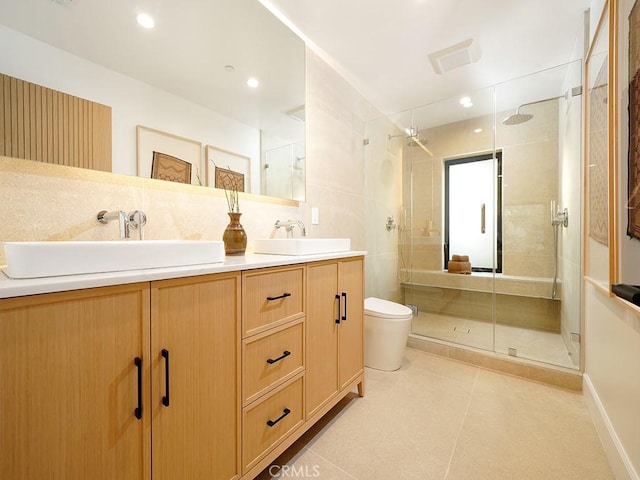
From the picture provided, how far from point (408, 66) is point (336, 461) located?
2.76 meters

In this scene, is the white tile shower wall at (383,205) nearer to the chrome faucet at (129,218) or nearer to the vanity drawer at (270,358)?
the vanity drawer at (270,358)

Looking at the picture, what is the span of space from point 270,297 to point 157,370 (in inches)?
17.1

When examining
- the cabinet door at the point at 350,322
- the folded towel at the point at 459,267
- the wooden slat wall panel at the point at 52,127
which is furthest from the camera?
the folded towel at the point at 459,267

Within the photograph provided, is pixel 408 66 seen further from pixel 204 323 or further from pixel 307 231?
A: pixel 204 323

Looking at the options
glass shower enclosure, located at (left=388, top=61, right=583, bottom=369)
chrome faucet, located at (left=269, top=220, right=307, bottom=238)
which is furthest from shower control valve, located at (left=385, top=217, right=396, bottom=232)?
chrome faucet, located at (left=269, top=220, right=307, bottom=238)

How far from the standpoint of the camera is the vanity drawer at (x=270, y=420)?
998 mm

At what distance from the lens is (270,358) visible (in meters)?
1.08

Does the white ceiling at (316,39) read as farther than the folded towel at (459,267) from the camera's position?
No

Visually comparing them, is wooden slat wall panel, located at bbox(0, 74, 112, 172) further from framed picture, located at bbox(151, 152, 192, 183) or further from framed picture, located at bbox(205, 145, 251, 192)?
framed picture, located at bbox(205, 145, 251, 192)

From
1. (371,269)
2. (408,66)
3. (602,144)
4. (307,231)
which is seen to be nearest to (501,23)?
(408,66)

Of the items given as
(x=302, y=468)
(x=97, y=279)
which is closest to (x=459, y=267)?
(x=302, y=468)

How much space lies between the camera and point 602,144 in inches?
51.3

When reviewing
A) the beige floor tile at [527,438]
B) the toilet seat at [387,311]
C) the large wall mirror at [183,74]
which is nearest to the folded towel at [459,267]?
the toilet seat at [387,311]

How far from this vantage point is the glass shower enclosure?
219cm
